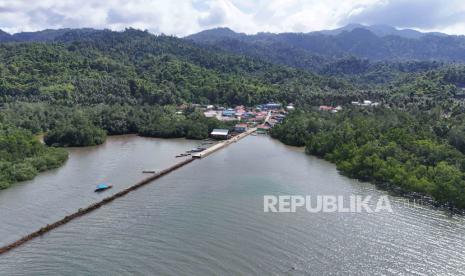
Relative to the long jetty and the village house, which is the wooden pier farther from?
the village house

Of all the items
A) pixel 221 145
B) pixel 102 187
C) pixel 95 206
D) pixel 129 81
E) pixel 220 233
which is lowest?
pixel 220 233

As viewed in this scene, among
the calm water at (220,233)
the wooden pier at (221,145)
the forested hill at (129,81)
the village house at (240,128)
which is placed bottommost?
the calm water at (220,233)

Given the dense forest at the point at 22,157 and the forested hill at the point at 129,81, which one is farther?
the forested hill at the point at 129,81

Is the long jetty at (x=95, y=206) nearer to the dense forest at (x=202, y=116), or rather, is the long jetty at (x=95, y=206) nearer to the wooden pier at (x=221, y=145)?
the wooden pier at (x=221, y=145)

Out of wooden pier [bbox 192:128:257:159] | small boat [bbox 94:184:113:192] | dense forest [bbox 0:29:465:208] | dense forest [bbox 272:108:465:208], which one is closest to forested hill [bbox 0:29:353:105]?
dense forest [bbox 0:29:465:208]

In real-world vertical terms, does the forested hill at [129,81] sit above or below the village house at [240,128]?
above

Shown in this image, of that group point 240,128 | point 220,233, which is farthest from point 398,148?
point 240,128

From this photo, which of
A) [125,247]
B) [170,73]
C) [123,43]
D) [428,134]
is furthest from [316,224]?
[123,43]

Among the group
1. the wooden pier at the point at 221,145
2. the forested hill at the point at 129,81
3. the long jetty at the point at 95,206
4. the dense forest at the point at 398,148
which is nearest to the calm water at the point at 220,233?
the long jetty at the point at 95,206

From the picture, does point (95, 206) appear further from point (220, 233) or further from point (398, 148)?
point (398, 148)
